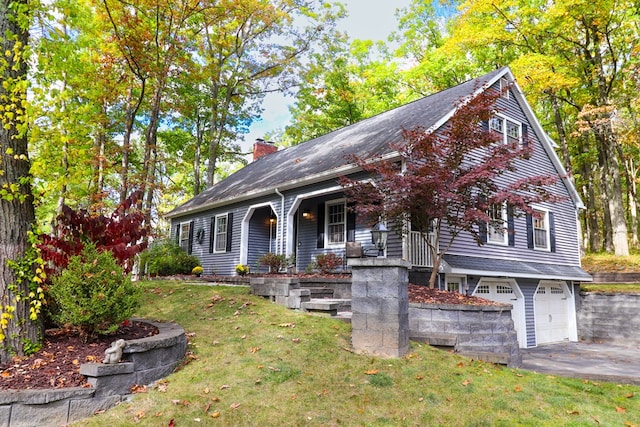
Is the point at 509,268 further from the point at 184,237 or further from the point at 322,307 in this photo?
the point at 184,237

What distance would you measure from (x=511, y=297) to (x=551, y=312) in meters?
2.53

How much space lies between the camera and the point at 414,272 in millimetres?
9641

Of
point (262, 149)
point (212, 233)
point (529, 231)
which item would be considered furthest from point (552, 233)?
point (262, 149)

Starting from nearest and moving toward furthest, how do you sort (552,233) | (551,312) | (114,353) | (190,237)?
(114,353) < (551,312) < (552,233) < (190,237)

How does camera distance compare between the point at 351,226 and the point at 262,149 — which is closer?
the point at 351,226

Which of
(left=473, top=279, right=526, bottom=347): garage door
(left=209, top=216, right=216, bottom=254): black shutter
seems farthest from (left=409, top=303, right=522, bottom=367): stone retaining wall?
(left=209, top=216, right=216, bottom=254): black shutter

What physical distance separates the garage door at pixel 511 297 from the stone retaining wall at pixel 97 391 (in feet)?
31.0

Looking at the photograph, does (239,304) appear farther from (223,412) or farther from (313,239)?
(313,239)

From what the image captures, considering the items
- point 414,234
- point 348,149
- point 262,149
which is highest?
point 262,149

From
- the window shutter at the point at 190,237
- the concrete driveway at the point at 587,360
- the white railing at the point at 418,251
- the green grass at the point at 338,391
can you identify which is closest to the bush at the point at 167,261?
the window shutter at the point at 190,237

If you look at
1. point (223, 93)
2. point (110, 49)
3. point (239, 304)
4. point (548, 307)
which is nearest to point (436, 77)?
point (223, 93)

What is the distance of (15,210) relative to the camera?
456 centimetres

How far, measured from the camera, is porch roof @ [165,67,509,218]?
35.4ft

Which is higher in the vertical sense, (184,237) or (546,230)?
(546,230)
